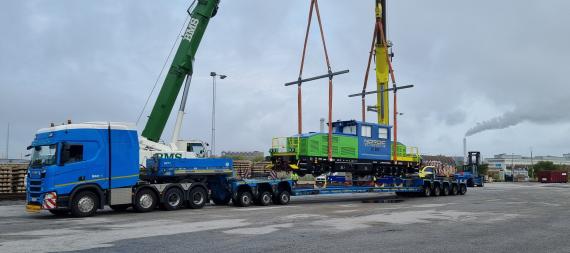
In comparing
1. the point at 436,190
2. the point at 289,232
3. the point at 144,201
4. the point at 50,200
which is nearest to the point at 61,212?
the point at 50,200

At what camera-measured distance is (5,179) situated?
90.3 feet

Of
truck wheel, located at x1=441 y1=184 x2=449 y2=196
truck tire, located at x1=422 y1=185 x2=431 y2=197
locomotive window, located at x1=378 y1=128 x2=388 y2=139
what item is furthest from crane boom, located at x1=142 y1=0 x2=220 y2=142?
truck wheel, located at x1=441 y1=184 x2=449 y2=196

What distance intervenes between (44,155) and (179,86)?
7000 millimetres

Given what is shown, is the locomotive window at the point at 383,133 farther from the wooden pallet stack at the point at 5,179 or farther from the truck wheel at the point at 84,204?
the wooden pallet stack at the point at 5,179

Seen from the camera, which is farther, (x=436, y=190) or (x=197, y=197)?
(x=436, y=190)

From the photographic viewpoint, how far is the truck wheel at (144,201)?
19.1 meters

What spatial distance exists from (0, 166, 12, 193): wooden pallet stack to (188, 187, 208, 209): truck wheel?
12.8 m

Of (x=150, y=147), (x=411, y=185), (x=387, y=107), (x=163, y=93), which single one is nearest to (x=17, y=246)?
(x=150, y=147)

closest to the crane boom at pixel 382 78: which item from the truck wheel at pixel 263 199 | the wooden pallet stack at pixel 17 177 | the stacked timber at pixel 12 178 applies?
the truck wheel at pixel 263 199

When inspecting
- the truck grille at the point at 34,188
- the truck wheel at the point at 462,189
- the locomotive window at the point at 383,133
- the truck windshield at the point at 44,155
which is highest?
the locomotive window at the point at 383,133

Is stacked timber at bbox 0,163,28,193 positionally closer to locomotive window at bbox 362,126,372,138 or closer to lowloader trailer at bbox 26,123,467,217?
lowloader trailer at bbox 26,123,467,217

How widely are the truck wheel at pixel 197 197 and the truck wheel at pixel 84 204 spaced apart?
4080 mm

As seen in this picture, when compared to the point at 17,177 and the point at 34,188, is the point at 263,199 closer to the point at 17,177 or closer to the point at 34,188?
the point at 34,188

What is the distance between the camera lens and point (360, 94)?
3148 cm
